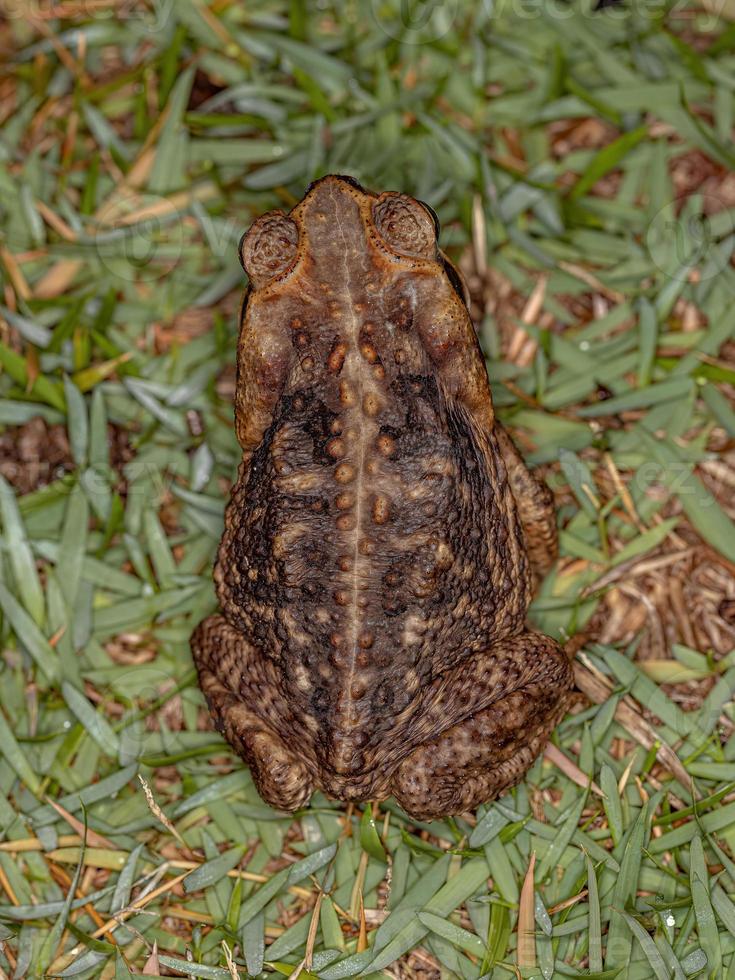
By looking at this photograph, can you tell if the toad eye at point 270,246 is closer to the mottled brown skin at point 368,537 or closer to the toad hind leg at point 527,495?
the mottled brown skin at point 368,537

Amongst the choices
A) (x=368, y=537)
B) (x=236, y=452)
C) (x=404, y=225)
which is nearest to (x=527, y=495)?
(x=368, y=537)

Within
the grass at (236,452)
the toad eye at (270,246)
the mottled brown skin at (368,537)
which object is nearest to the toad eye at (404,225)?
the mottled brown skin at (368,537)

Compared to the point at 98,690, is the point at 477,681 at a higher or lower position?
higher

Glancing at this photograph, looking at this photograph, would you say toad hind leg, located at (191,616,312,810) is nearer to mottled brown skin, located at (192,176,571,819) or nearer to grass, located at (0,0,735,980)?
mottled brown skin, located at (192,176,571,819)

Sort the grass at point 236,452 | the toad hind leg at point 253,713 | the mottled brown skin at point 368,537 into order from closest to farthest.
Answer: the mottled brown skin at point 368,537
the toad hind leg at point 253,713
the grass at point 236,452

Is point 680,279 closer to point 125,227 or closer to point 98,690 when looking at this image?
point 125,227

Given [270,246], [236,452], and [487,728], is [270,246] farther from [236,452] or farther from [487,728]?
[487,728]

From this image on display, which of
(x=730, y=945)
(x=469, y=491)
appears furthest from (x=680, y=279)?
(x=730, y=945)
